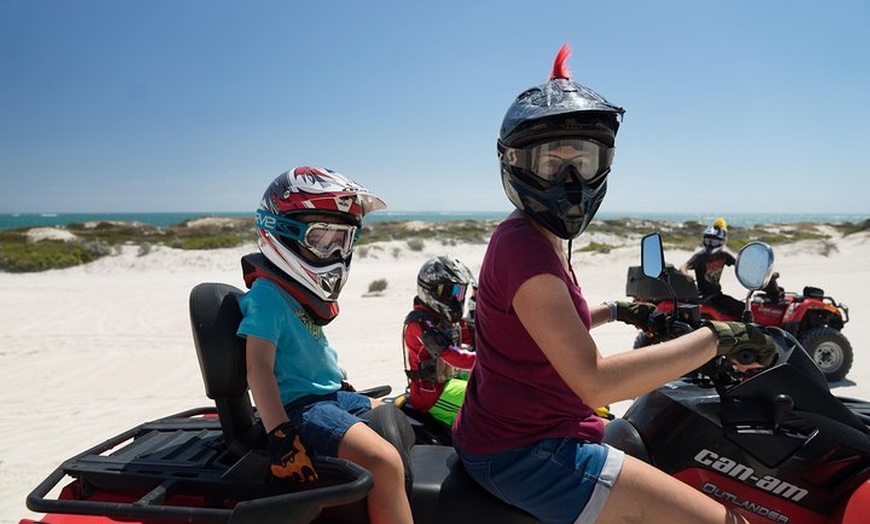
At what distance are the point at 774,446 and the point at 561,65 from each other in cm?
145

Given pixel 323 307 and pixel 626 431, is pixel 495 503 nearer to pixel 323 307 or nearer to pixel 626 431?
pixel 626 431

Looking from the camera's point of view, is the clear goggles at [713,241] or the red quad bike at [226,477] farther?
the clear goggles at [713,241]

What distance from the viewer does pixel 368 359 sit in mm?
8047

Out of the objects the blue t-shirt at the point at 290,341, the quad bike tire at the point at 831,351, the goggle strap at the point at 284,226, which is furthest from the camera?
the quad bike tire at the point at 831,351

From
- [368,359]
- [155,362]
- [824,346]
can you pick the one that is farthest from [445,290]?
[155,362]

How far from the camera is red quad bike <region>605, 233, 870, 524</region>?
1.81m

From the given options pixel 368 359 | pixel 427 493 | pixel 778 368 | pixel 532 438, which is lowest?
pixel 368 359

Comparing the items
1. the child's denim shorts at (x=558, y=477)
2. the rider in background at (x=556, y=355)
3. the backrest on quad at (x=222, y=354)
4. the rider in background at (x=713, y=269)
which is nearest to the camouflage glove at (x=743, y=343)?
the rider in background at (x=556, y=355)

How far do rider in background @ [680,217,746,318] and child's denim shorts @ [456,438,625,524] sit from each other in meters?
5.85

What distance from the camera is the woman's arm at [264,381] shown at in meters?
1.97

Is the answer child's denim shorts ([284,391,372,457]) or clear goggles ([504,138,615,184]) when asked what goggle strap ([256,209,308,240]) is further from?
clear goggles ([504,138,615,184])

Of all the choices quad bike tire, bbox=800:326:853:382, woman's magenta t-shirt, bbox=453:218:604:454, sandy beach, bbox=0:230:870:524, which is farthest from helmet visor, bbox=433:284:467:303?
quad bike tire, bbox=800:326:853:382

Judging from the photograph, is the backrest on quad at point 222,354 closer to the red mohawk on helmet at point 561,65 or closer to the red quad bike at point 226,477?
the red quad bike at point 226,477

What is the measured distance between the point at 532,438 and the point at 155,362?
298 inches
